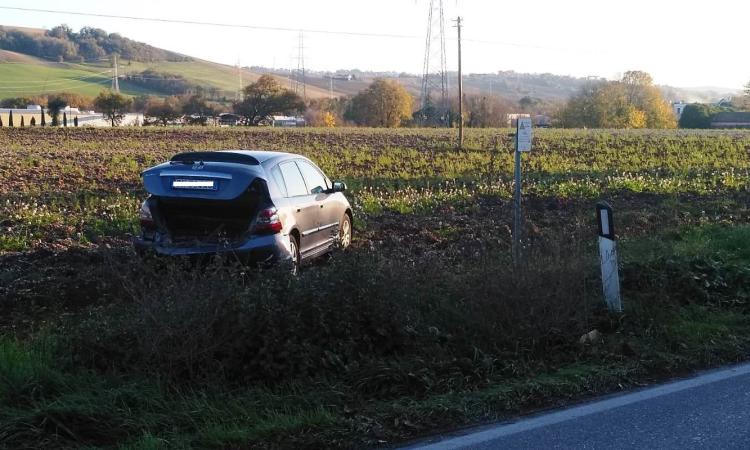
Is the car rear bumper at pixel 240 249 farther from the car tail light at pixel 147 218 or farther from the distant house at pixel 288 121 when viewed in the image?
the distant house at pixel 288 121

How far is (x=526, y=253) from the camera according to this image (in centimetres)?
710

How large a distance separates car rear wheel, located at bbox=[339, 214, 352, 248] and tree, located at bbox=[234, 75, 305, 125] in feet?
320

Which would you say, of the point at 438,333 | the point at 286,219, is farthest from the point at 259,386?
the point at 286,219

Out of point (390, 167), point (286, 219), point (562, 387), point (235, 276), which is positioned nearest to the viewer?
point (562, 387)

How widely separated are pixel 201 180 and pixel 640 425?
5.45 m

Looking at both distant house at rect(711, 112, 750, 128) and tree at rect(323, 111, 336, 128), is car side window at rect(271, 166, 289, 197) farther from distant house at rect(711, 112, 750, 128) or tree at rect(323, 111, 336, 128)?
distant house at rect(711, 112, 750, 128)

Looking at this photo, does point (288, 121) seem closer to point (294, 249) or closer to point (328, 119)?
point (328, 119)

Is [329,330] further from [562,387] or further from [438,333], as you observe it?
[562,387]

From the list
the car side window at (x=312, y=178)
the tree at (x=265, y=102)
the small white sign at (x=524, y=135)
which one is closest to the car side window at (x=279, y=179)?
the car side window at (x=312, y=178)

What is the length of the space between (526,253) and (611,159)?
26.7 meters

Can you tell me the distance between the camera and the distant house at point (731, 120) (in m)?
104

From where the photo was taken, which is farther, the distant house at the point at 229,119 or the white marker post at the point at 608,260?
the distant house at the point at 229,119

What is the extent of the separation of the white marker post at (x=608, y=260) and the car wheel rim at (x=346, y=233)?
4.50 m

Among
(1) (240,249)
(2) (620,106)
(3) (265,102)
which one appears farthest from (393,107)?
(1) (240,249)
